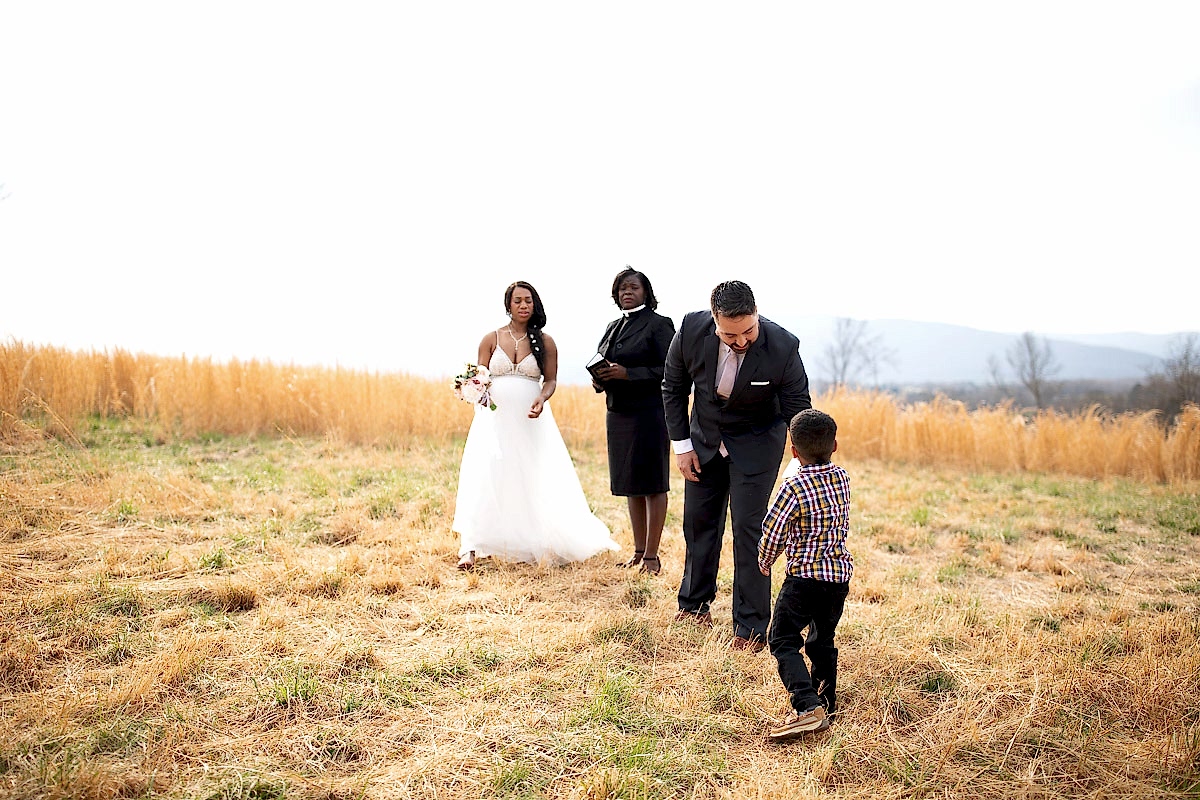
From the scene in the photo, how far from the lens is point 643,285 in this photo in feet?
19.7

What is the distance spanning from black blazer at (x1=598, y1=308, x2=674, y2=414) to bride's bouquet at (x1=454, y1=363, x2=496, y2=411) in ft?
3.07

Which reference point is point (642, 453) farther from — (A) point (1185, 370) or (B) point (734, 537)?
(A) point (1185, 370)

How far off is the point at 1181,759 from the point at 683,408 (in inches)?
110

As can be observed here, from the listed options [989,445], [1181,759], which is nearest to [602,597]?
[1181,759]

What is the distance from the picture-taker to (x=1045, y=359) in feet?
157

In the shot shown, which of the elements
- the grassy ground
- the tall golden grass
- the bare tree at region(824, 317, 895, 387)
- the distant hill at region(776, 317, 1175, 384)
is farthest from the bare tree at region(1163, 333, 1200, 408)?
the distant hill at region(776, 317, 1175, 384)

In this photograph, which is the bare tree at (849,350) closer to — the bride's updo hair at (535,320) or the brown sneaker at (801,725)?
the bride's updo hair at (535,320)

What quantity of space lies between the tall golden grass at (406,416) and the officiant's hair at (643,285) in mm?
6906

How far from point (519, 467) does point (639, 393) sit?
1139 mm

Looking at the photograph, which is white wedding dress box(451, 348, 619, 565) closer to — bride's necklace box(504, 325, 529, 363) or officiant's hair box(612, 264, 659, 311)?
bride's necklace box(504, 325, 529, 363)

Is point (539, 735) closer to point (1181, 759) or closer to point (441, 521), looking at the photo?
point (1181, 759)

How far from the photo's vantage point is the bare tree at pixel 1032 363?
4600cm

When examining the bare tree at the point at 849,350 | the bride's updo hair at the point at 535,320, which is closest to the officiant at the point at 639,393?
the bride's updo hair at the point at 535,320

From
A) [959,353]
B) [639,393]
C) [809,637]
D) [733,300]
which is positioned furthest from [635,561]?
[959,353]
